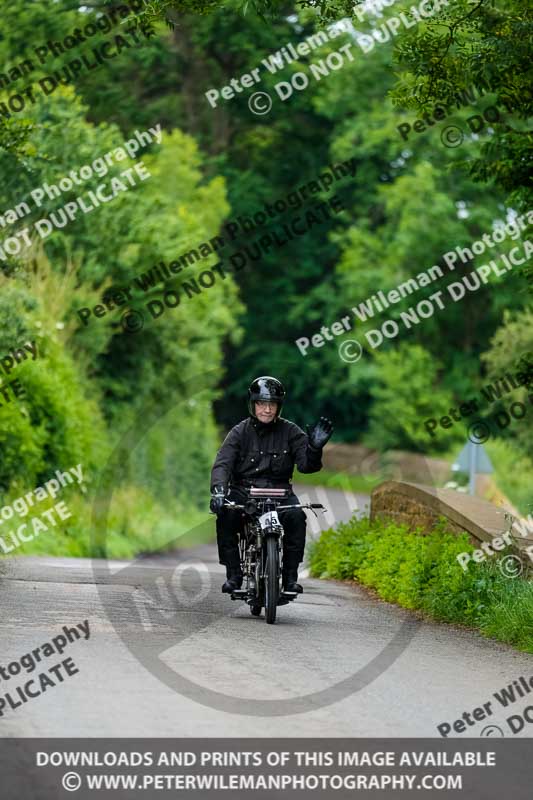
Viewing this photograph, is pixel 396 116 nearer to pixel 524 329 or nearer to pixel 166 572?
pixel 524 329

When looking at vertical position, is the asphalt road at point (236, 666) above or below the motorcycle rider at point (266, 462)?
below

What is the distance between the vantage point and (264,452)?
1311cm

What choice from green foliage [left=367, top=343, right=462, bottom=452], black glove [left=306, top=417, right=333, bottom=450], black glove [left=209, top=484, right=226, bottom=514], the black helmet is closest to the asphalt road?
black glove [left=209, top=484, right=226, bottom=514]

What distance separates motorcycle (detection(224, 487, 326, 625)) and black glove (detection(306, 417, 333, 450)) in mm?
489

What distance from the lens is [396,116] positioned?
2119 inches

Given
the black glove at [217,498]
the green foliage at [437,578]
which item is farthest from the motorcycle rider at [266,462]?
the green foliage at [437,578]

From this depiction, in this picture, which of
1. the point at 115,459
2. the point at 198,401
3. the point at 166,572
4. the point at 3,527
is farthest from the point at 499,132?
the point at 198,401

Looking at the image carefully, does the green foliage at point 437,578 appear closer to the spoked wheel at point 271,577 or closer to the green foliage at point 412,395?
the spoked wheel at point 271,577

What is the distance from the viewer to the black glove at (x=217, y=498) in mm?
12492

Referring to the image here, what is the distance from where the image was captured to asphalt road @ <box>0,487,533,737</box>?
8242 millimetres

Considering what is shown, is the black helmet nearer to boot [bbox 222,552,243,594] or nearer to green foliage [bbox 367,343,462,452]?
boot [bbox 222,552,243,594]
